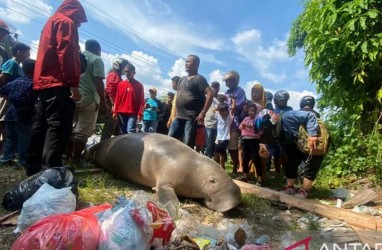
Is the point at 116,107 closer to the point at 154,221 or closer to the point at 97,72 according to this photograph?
the point at 97,72

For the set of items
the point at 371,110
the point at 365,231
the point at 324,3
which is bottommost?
the point at 365,231

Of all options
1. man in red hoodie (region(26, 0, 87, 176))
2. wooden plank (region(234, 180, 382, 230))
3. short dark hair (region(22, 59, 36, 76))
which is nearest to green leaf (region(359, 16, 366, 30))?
wooden plank (region(234, 180, 382, 230))

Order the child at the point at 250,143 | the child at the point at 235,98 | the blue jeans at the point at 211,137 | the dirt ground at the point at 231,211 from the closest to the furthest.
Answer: the dirt ground at the point at 231,211, the child at the point at 250,143, the child at the point at 235,98, the blue jeans at the point at 211,137

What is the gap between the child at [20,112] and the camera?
15.2ft

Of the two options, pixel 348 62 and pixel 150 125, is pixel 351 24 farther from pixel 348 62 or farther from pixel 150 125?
pixel 150 125

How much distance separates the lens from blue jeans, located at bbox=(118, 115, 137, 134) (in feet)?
22.3

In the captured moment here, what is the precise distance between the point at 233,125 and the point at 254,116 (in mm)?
710

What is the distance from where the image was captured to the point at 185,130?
5.84 metres

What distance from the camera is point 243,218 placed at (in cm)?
408

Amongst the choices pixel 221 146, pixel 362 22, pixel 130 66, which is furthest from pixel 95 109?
pixel 362 22

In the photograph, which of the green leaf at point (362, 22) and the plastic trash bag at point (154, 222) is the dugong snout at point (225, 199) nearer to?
the plastic trash bag at point (154, 222)

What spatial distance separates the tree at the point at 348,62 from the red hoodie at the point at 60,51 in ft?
13.8

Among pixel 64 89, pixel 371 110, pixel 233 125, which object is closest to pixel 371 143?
pixel 371 110

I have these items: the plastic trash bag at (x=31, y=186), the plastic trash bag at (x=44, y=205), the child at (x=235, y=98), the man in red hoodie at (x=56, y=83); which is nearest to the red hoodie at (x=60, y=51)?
the man in red hoodie at (x=56, y=83)
